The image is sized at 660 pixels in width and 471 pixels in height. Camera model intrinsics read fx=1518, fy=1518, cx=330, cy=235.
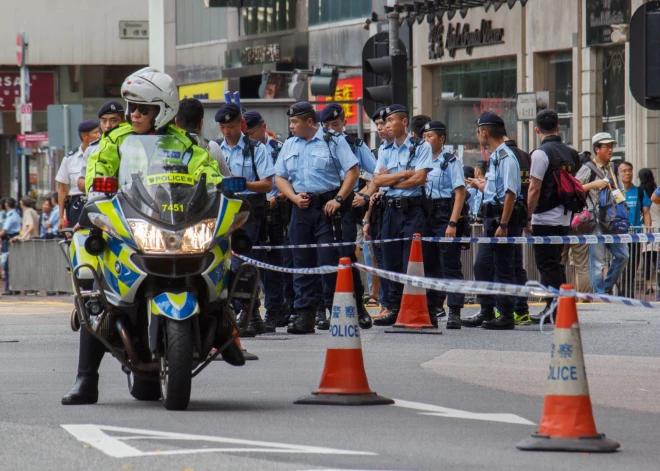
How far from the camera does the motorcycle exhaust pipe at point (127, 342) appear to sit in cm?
786

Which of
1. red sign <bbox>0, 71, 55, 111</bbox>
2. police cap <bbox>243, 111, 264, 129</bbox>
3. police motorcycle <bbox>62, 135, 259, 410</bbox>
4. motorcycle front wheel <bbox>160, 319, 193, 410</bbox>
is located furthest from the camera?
red sign <bbox>0, 71, 55, 111</bbox>

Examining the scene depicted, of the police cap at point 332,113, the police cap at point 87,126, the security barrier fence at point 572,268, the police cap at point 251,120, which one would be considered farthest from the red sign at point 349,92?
the police cap at point 251,120

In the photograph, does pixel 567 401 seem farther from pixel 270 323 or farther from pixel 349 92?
pixel 349 92

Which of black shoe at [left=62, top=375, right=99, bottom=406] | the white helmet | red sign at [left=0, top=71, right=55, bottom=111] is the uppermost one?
red sign at [left=0, top=71, right=55, bottom=111]

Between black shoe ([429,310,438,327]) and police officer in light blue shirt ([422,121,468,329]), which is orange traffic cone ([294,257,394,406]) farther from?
police officer in light blue shirt ([422,121,468,329])

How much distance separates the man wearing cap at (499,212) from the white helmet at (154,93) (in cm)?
555

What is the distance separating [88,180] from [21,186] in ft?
140

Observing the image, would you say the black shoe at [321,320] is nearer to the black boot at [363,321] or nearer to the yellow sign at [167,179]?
the black boot at [363,321]

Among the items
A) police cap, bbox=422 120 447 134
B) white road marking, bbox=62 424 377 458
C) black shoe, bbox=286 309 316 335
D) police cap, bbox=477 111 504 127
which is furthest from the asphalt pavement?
police cap, bbox=422 120 447 134

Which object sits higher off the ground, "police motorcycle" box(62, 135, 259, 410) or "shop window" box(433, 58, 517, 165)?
"shop window" box(433, 58, 517, 165)

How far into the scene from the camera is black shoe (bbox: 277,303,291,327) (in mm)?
14280

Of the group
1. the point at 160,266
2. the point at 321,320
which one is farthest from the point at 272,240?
the point at 160,266

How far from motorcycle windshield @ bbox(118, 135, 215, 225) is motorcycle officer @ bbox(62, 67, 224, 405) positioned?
60mm

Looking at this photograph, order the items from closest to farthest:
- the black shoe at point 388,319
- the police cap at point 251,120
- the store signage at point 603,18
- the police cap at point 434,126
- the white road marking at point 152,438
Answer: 1. the white road marking at point 152,438
2. the police cap at point 251,120
3. the black shoe at point 388,319
4. the police cap at point 434,126
5. the store signage at point 603,18
